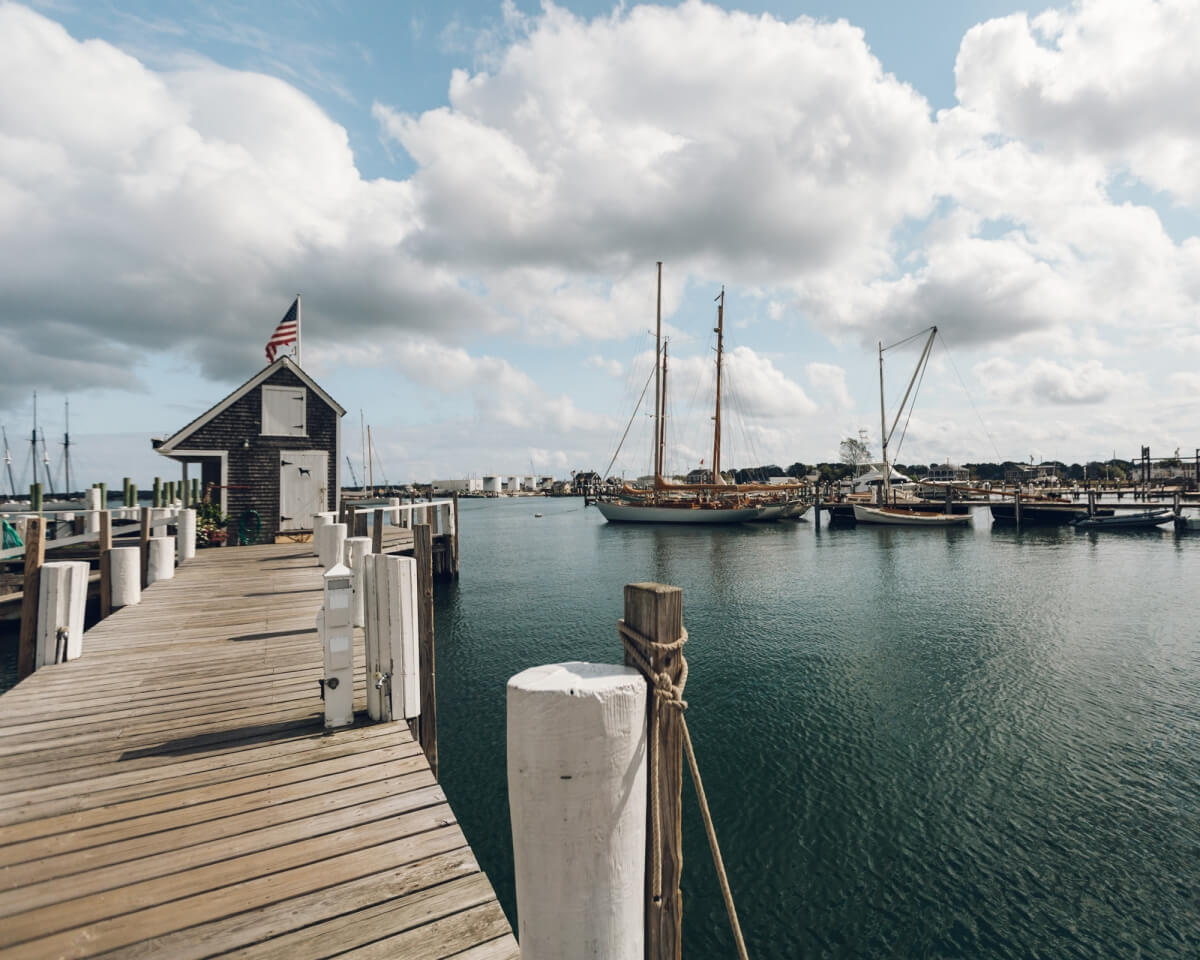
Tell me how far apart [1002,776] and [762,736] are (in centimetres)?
327

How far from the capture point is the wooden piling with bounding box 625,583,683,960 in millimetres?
2029

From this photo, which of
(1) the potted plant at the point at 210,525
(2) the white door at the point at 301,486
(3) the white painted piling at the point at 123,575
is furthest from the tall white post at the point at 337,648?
(2) the white door at the point at 301,486

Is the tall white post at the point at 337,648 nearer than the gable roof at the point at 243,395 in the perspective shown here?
Yes

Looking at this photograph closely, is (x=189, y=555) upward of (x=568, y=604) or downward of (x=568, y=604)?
upward

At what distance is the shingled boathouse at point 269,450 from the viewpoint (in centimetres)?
1914

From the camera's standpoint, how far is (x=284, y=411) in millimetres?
19938

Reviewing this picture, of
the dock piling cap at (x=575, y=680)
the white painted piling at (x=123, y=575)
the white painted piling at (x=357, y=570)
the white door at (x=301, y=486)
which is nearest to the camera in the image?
the dock piling cap at (x=575, y=680)

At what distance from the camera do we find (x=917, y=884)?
580 cm

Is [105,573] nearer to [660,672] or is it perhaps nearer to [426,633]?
[426,633]

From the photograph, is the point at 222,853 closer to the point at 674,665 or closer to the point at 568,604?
the point at 674,665

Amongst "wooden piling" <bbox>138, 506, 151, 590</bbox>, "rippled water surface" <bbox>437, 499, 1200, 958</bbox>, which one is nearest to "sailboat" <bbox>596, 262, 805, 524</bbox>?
"rippled water surface" <bbox>437, 499, 1200, 958</bbox>

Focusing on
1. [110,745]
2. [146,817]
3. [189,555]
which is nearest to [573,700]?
[146,817]

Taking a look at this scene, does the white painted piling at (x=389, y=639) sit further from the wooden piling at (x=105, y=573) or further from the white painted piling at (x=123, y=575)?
the wooden piling at (x=105, y=573)

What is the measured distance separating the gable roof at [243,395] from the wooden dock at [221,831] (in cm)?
1529
